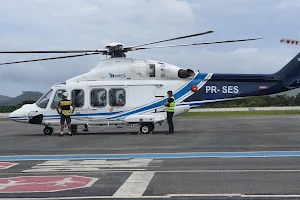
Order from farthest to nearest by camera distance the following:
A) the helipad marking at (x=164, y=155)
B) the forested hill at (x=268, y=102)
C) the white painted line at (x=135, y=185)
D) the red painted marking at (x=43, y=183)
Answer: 1. the forested hill at (x=268, y=102)
2. the helipad marking at (x=164, y=155)
3. the red painted marking at (x=43, y=183)
4. the white painted line at (x=135, y=185)

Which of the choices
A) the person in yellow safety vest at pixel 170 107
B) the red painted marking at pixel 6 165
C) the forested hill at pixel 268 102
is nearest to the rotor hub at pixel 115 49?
the person in yellow safety vest at pixel 170 107

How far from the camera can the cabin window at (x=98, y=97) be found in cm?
2000

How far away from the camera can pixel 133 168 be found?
31.6ft

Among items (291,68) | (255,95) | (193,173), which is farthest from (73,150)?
(291,68)

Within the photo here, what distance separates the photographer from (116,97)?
65.5 feet

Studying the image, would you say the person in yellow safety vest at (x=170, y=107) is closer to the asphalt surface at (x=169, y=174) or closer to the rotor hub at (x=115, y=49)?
the rotor hub at (x=115, y=49)

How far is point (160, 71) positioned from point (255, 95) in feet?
13.7

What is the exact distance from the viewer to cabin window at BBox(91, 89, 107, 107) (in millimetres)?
20000

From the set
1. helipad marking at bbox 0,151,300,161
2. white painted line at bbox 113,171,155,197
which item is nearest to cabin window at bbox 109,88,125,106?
helipad marking at bbox 0,151,300,161

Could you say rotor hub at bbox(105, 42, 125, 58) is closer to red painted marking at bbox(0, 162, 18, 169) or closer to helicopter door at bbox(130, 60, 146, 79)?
helicopter door at bbox(130, 60, 146, 79)

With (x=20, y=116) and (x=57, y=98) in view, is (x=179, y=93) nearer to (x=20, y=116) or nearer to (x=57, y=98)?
(x=57, y=98)

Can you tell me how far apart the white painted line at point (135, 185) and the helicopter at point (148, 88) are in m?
10.9

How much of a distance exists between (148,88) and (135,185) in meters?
12.3

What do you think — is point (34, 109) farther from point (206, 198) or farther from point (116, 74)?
point (206, 198)
